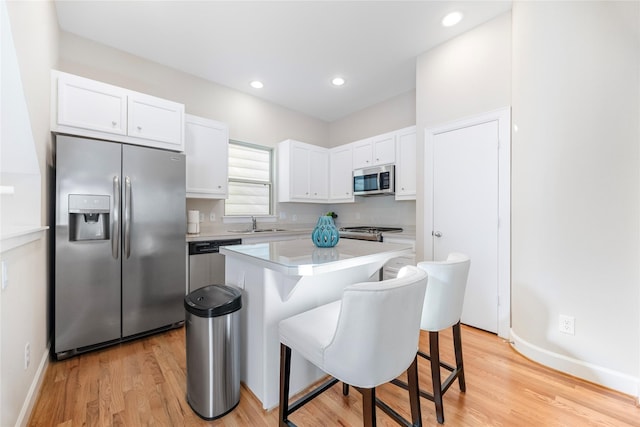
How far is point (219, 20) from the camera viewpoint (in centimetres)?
253

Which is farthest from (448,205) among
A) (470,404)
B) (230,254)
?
(230,254)

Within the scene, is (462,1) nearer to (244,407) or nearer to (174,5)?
(174,5)

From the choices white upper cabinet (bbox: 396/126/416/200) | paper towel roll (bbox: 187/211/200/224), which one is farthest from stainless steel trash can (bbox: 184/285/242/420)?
white upper cabinet (bbox: 396/126/416/200)

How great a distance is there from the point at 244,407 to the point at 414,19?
3482 mm

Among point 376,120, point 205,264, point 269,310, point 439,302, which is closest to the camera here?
point 439,302

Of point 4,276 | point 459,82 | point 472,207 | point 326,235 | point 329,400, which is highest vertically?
point 459,82

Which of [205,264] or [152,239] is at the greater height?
[152,239]

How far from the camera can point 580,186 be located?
1902 millimetres

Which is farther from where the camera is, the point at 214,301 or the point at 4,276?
the point at 214,301

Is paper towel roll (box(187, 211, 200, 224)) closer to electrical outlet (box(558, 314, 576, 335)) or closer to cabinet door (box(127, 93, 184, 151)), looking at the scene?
cabinet door (box(127, 93, 184, 151))

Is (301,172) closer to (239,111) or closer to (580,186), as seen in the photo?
(239,111)

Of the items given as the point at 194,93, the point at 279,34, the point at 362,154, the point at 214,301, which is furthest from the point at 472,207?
the point at 194,93

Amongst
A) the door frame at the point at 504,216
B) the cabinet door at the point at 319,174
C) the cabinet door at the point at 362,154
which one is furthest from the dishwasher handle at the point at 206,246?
the door frame at the point at 504,216

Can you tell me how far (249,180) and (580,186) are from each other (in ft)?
12.4
